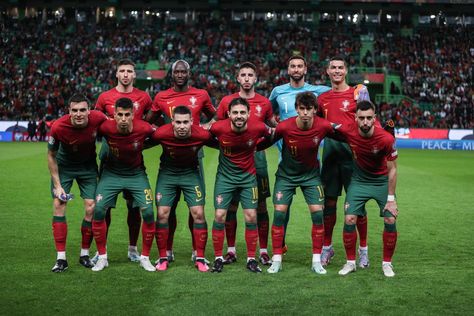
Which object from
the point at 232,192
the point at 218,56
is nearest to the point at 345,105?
the point at 232,192

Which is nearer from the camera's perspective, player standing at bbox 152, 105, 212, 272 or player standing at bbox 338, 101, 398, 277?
player standing at bbox 338, 101, 398, 277

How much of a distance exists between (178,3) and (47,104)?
54.1 feet

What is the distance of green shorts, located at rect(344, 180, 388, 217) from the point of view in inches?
295

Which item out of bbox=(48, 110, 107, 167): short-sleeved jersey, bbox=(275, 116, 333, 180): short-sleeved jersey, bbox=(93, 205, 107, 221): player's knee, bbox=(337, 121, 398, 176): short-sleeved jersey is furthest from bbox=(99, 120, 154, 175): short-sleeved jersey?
bbox=(337, 121, 398, 176): short-sleeved jersey

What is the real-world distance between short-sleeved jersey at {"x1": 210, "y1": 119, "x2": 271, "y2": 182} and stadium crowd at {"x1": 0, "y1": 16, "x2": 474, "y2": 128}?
3038 centimetres

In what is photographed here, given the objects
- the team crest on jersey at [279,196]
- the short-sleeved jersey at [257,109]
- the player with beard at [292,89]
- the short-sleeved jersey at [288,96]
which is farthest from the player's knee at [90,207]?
the short-sleeved jersey at [288,96]

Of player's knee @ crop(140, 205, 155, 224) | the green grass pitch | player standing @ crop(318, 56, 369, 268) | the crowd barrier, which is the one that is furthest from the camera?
the crowd barrier

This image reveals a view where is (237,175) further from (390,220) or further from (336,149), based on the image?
(390,220)

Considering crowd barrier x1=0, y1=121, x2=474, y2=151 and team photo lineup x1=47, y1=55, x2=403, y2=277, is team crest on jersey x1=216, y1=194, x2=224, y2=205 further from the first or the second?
crowd barrier x1=0, y1=121, x2=474, y2=151

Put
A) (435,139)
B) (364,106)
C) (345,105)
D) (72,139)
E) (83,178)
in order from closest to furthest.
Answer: (364,106) < (72,139) < (83,178) < (345,105) < (435,139)

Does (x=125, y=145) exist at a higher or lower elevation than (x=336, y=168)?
higher

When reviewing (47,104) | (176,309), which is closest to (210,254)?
(176,309)

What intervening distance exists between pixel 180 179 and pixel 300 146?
4.84 feet

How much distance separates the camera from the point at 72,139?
24.4ft
